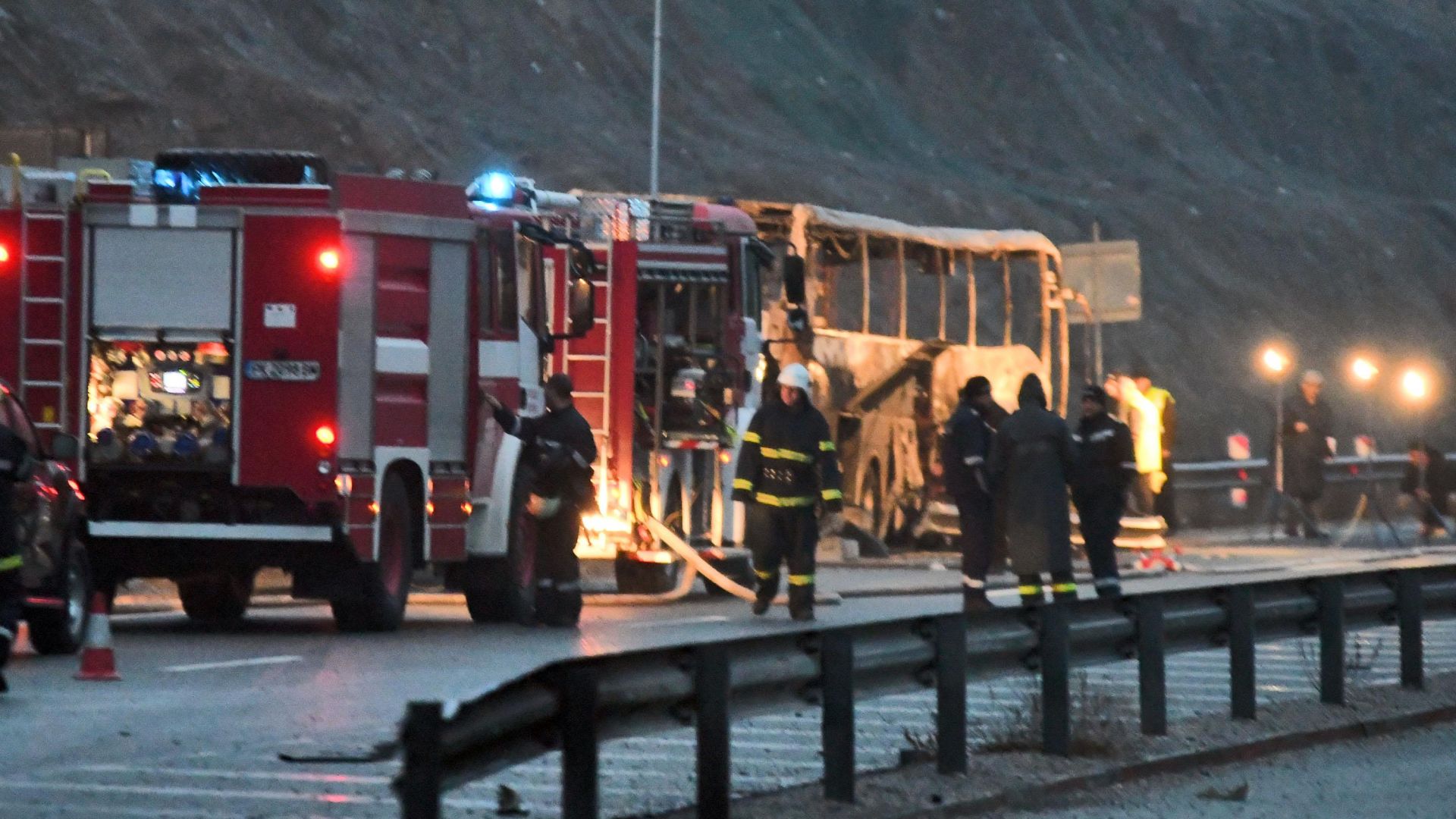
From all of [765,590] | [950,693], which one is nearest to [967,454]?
[765,590]

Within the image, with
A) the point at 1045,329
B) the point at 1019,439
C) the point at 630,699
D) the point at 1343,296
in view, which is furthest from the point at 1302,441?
the point at 1343,296

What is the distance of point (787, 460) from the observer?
1912 centimetres

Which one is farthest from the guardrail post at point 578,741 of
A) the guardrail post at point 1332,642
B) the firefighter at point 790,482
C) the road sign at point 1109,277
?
the road sign at point 1109,277

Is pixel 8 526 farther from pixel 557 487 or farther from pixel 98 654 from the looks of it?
pixel 557 487

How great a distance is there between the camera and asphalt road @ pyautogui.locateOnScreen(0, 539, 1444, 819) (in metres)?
9.84

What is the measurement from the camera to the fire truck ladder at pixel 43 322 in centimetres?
1762

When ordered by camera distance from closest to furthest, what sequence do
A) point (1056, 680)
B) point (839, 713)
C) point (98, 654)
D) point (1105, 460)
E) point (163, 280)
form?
point (839, 713) < point (1056, 680) < point (98, 654) < point (163, 280) < point (1105, 460)

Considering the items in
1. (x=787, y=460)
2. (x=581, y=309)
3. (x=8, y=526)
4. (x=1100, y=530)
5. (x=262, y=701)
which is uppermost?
(x=581, y=309)

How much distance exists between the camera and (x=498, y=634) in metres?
18.1

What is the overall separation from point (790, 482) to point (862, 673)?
30.5 ft

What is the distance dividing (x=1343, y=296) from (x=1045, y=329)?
32749mm

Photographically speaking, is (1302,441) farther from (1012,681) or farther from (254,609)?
(1012,681)

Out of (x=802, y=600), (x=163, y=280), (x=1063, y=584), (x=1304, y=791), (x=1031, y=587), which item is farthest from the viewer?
(x=802, y=600)

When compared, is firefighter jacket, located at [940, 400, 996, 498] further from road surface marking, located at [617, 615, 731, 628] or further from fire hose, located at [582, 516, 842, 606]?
fire hose, located at [582, 516, 842, 606]
